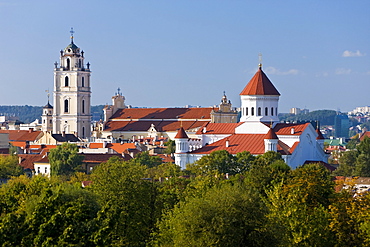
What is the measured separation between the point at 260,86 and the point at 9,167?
23.5 metres

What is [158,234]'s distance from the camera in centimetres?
3941

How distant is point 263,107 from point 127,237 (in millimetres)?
55452

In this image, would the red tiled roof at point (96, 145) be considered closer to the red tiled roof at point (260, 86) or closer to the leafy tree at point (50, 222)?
the red tiled roof at point (260, 86)

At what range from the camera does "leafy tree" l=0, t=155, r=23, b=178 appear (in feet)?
264

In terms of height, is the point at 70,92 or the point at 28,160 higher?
the point at 70,92

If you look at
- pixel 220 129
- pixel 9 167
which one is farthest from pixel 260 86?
pixel 9 167

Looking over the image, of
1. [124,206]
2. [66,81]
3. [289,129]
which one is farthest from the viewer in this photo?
[66,81]

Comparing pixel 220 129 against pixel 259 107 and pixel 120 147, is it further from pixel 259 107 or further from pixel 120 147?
pixel 120 147

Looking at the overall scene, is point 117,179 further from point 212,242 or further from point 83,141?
point 83,141

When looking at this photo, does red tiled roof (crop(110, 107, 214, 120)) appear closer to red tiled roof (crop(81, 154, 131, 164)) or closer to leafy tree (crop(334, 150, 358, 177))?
leafy tree (crop(334, 150, 358, 177))

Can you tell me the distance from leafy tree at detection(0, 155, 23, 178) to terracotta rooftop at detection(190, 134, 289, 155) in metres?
14.3

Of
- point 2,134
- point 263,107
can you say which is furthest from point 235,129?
point 2,134

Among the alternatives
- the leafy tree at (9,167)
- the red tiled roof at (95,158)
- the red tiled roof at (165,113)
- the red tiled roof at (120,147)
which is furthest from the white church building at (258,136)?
the red tiled roof at (165,113)

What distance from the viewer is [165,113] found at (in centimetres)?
14200
